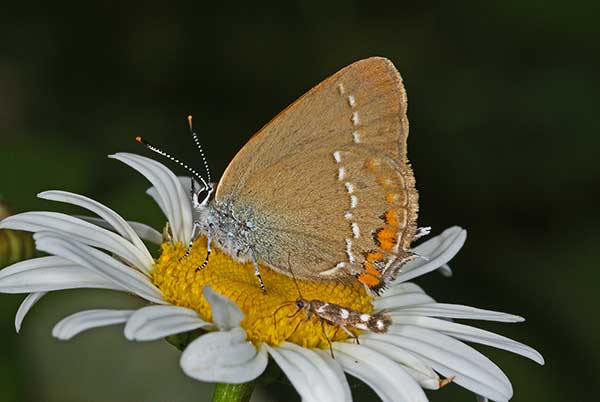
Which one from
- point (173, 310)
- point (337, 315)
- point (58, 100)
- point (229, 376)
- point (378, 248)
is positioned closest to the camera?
point (229, 376)

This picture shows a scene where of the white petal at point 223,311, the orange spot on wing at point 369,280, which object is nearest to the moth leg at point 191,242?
the white petal at point 223,311

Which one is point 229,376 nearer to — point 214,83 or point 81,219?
point 81,219

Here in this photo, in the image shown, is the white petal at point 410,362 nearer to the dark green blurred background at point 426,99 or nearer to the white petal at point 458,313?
the white petal at point 458,313

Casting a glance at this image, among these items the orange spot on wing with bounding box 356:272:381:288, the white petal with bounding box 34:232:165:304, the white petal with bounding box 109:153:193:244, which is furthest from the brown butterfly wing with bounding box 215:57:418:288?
the white petal with bounding box 34:232:165:304

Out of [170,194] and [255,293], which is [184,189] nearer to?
[170,194]

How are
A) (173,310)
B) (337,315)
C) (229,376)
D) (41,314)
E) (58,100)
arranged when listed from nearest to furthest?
(229,376)
(173,310)
(337,315)
(41,314)
(58,100)

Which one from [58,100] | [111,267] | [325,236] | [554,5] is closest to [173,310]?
[111,267]
